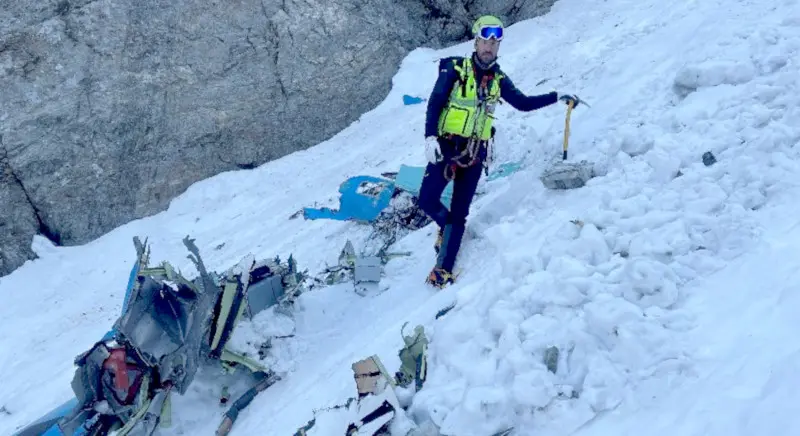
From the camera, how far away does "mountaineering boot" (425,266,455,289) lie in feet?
17.0

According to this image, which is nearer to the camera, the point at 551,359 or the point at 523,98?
the point at 551,359

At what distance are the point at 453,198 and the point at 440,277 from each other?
0.72 meters

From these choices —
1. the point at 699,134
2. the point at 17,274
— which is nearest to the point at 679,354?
the point at 699,134

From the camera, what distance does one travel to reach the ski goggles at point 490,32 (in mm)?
4984

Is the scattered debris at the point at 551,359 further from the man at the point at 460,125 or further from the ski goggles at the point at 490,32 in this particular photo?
the ski goggles at the point at 490,32

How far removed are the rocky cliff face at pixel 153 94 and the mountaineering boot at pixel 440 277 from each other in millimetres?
6915

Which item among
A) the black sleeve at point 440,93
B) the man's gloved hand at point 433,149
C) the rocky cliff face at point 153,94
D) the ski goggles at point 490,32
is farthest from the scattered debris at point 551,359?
the rocky cliff face at point 153,94

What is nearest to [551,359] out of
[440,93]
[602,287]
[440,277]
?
[602,287]

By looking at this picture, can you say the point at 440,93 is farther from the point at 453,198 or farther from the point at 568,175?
the point at 568,175

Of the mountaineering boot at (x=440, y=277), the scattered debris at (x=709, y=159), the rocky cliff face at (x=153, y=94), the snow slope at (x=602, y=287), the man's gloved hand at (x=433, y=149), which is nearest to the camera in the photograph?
the snow slope at (x=602, y=287)

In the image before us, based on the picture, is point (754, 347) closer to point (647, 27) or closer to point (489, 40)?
point (489, 40)

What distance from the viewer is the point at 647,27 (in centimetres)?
939

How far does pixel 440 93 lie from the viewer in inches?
203

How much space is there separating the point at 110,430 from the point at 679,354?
168 inches
